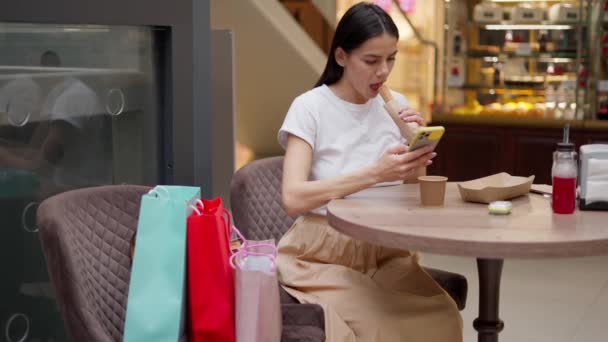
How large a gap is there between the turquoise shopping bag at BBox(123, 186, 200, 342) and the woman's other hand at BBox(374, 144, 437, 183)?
619mm

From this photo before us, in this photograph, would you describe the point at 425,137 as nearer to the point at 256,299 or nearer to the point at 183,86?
the point at 256,299

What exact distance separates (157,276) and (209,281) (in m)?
0.12

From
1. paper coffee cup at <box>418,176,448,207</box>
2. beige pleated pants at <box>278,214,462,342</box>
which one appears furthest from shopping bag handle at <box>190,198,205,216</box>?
paper coffee cup at <box>418,176,448,207</box>

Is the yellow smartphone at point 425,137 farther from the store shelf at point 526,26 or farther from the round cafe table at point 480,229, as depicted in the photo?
the store shelf at point 526,26

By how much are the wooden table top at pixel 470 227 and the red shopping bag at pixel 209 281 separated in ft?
1.04

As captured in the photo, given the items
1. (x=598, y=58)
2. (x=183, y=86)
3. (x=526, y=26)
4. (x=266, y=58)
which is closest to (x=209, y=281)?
(x=183, y=86)

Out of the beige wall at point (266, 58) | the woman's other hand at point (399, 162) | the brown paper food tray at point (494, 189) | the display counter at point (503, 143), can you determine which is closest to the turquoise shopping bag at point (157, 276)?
the woman's other hand at point (399, 162)

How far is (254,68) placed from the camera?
272 inches

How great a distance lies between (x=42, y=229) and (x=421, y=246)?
844mm

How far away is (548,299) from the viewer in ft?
15.3

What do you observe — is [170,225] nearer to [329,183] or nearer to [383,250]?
[329,183]

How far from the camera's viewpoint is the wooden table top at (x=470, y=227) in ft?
6.38

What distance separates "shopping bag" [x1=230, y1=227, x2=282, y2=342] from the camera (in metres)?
2.04

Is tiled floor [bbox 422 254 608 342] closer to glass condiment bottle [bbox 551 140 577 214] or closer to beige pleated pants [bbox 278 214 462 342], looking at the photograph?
beige pleated pants [bbox 278 214 462 342]
